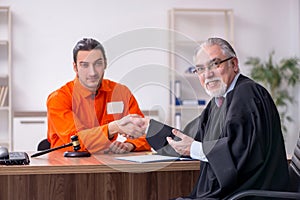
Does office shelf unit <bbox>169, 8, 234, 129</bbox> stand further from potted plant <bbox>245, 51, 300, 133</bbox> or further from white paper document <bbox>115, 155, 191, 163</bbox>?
white paper document <bbox>115, 155, 191, 163</bbox>

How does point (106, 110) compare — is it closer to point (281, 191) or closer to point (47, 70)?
point (281, 191)

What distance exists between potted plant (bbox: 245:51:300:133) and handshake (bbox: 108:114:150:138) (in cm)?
347

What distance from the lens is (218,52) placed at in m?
2.56

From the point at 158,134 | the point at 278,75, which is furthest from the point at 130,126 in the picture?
the point at 278,75

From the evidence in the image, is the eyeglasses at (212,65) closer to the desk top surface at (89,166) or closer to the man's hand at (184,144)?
the man's hand at (184,144)

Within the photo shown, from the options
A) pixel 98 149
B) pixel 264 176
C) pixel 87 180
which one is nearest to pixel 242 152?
pixel 264 176

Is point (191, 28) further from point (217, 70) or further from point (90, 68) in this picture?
point (217, 70)

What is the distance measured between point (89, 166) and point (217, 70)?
2.46 ft

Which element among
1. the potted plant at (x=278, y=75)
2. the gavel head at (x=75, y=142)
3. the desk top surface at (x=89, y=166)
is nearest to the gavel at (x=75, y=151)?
the gavel head at (x=75, y=142)

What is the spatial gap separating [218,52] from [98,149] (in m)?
0.96

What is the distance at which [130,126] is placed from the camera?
2.90 m

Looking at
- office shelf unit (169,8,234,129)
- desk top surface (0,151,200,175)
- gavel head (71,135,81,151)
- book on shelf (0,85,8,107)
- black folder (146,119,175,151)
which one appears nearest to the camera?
desk top surface (0,151,200,175)

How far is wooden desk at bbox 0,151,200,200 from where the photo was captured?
2.67m

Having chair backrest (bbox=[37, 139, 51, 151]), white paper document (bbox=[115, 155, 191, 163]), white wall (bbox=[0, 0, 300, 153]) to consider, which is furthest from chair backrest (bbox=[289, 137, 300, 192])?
white wall (bbox=[0, 0, 300, 153])
